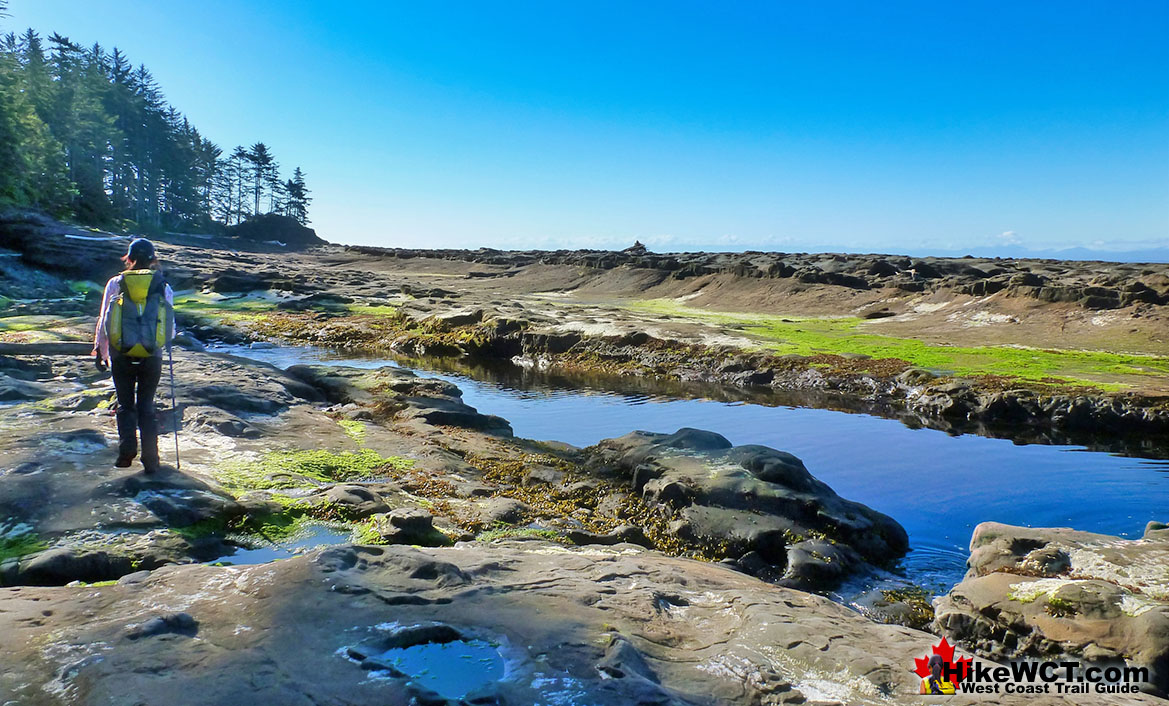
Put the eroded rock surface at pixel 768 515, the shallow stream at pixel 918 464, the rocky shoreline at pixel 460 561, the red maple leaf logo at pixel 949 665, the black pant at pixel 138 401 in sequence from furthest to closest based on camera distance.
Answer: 1. the shallow stream at pixel 918 464
2. the eroded rock surface at pixel 768 515
3. the black pant at pixel 138 401
4. the red maple leaf logo at pixel 949 665
5. the rocky shoreline at pixel 460 561

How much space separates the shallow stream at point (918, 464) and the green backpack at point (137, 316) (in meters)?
8.59

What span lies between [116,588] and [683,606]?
4.29 meters

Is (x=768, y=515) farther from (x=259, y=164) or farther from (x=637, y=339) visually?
(x=259, y=164)

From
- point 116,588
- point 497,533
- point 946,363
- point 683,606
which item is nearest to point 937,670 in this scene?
point 683,606

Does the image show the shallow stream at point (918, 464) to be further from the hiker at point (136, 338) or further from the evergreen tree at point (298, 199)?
the evergreen tree at point (298, 199)

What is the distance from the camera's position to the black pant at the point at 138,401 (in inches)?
303

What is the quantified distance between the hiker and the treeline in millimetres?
39852

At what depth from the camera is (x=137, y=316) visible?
7.54m

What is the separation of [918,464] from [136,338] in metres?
12.6

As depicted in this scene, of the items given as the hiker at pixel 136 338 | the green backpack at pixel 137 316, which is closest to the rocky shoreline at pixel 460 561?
the hiker at pixel 136 338

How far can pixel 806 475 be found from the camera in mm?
9852

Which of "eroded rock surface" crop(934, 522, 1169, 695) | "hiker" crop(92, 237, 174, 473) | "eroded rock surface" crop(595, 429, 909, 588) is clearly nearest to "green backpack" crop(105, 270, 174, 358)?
"hiker" crop(92, 237, 174, 473)

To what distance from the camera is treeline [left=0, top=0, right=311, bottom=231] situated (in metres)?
44.9

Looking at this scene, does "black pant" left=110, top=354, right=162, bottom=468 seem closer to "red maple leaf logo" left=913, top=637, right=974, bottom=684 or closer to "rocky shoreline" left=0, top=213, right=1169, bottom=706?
"rocky shoreline" left=0, top=213, right=1169, bottom=706
